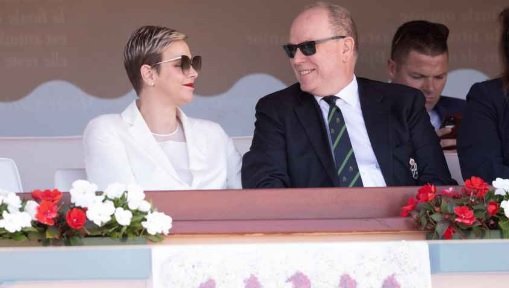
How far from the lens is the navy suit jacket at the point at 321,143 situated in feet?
16.8

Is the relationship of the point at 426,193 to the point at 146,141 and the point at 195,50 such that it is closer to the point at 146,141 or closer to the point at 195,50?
the point at 146,141

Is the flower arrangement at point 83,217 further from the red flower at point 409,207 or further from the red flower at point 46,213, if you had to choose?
the red flower at point 409,207

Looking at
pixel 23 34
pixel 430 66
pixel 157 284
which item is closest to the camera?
pixel 157 284

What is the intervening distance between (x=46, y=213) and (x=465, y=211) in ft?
4.66

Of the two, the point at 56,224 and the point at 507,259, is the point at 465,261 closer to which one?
the point at 507,259

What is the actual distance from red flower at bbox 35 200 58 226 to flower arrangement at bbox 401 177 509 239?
124cm

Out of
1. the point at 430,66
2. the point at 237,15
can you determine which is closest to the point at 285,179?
the point at 430,66

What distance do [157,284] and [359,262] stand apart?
0.68 meters

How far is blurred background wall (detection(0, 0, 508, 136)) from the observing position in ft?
23.1

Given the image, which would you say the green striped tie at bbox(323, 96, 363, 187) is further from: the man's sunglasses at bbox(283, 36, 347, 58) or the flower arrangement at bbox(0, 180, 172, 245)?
the flower arrangement at bbox(0, 180, 172, 245)

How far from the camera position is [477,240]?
4426mm

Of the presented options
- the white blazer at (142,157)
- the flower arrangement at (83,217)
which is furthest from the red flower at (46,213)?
the white blazer at (142,157)

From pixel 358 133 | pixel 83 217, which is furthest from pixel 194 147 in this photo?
pixel 83 217

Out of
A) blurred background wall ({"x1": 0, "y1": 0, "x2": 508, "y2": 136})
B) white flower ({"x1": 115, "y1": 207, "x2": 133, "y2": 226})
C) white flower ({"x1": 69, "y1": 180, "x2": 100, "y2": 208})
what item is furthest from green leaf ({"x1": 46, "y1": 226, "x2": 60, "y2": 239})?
blurred background wall ({"x1": 0, "y1": 0, "x2": 508, "y2": 136})
